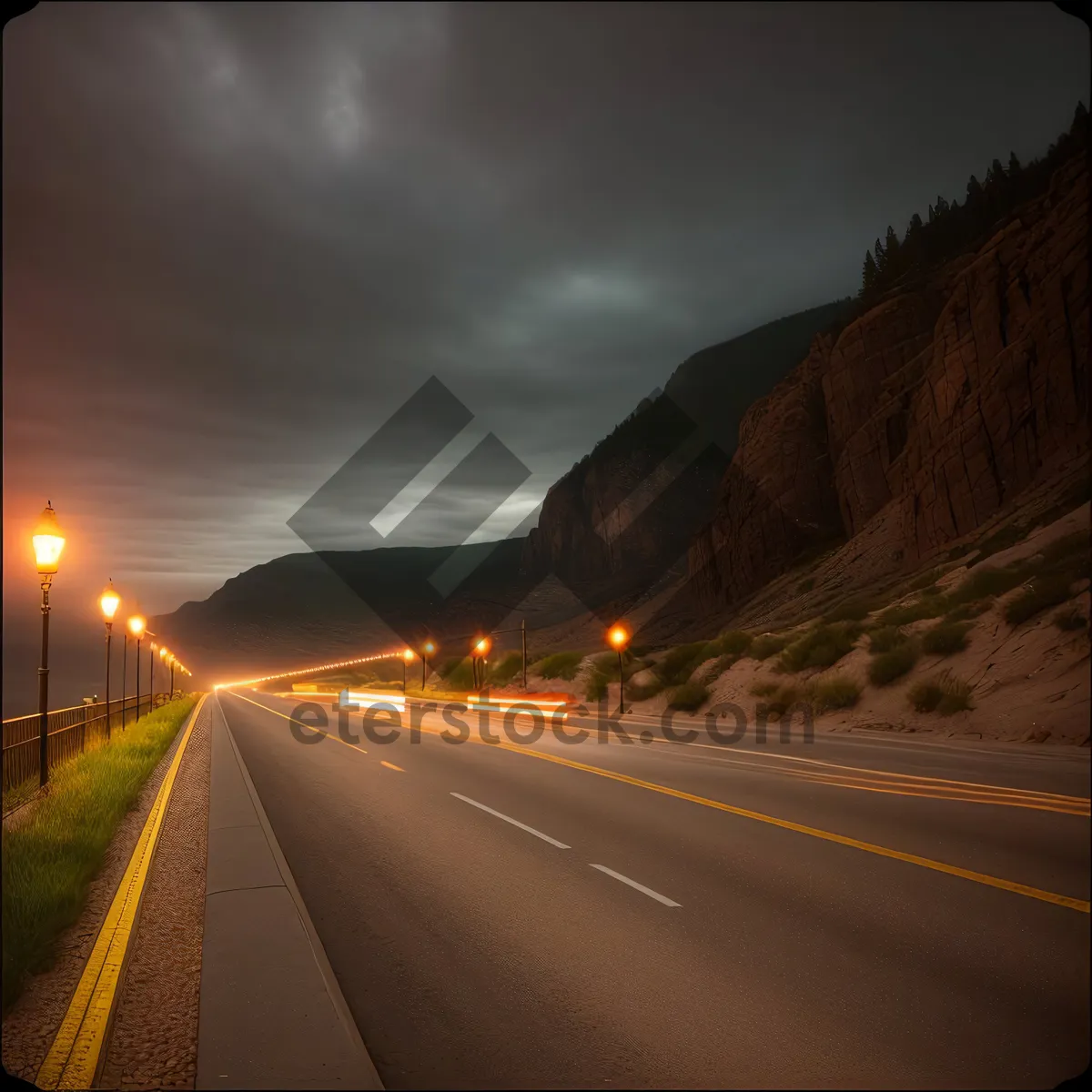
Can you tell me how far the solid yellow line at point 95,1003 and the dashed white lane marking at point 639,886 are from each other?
4175 millimetres

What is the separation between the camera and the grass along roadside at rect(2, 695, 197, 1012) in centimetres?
583

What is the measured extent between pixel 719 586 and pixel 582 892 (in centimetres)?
8069

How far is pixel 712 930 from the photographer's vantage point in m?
6.36

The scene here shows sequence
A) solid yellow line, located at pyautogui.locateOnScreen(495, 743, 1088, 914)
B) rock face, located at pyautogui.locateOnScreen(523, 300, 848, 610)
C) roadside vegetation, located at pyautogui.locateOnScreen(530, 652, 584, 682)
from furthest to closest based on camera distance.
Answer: rock face, located at pyautogui.locateOnScreen(523, 300, 848, 610) → roadside vegetation, located at pyautogui.locateOnScreen(530, 652, 584, 682) → solid yellow line, located at pyautogui.locateOnScreen(495, 743, 1088, 914)

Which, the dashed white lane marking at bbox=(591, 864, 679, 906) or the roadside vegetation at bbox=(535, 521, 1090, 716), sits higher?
the roadside vegetation at bbox=(535, 521, 1090, 716)

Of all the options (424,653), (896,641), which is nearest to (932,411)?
(896,641)

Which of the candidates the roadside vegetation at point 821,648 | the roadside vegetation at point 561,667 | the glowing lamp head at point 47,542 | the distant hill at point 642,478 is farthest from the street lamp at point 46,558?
the distant hill at point 642,478

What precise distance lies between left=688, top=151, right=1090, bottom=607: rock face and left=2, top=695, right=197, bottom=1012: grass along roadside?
156 ft

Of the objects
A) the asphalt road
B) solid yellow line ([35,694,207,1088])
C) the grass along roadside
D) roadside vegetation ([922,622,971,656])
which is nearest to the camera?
solid yellow line ([35,694,207,1088])

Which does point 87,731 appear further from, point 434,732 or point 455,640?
point 455,640

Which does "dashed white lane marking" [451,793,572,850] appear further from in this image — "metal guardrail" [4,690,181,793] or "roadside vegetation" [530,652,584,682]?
"roadside vegetation" [530,652,584,682]

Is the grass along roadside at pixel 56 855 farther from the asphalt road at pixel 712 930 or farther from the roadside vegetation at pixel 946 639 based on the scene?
the roadside vegetation at pixel 946 639

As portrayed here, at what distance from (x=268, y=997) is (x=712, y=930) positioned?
3276mm

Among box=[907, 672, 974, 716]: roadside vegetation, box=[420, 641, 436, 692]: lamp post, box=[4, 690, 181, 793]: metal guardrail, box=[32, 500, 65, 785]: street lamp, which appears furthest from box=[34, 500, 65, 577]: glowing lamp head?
box=[420, 641, 436, 692]: lamp post
